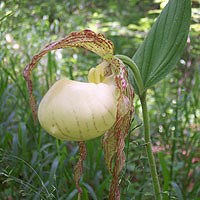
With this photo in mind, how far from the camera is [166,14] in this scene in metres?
1.03

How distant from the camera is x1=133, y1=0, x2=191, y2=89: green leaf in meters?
1.00

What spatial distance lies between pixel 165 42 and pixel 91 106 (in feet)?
1.13

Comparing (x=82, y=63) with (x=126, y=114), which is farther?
(x=82, y=63)

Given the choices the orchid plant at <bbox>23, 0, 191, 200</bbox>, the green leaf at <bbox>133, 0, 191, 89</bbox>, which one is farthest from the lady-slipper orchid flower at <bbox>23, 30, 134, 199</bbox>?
the green leaf at <bbox>133, 0, 191, 89</bbox>

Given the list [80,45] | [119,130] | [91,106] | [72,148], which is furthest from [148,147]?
[72,148]

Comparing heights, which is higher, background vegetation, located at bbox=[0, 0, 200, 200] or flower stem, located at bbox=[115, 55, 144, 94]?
flower stem, located at bbox=[115, 55, 144, 94]

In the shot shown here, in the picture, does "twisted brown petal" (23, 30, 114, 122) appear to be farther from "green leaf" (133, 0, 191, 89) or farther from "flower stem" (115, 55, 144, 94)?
"green leaf" (133, 0, 191, 89)

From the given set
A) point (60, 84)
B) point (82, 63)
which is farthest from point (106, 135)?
point (82, 63)

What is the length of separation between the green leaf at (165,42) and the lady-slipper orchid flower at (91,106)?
13cm

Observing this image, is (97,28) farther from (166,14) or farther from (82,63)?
(166,14)

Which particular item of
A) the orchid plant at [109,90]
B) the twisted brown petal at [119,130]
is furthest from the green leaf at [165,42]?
the twisted brown petal at [119,130]

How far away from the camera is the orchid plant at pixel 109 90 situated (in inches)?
32.9

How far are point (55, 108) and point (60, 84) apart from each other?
0.09 meters

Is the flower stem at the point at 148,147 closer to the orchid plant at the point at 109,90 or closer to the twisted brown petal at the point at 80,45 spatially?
the orchid plant at the point at 109,90
